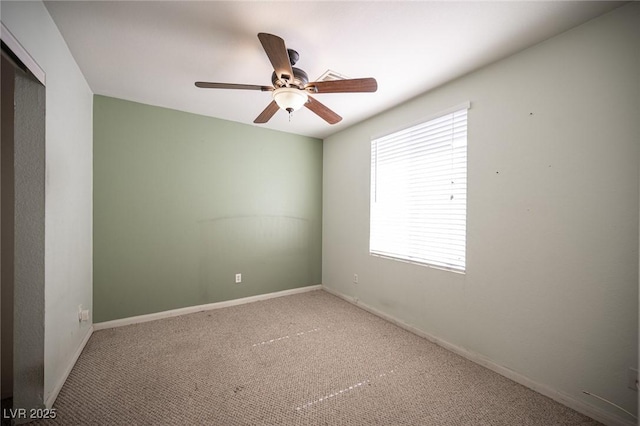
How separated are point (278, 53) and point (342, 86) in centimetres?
49

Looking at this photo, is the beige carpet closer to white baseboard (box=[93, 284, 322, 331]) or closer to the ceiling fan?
white baseboard (box=[93, 284, 322, 331])

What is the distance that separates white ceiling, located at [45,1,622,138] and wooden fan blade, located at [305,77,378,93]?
0.33 m

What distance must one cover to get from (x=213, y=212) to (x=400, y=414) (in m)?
2.83

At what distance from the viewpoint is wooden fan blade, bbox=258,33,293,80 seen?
133 cm

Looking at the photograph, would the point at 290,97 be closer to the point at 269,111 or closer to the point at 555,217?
the point at 269,111

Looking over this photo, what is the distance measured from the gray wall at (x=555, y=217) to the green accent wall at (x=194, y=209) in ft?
6.77

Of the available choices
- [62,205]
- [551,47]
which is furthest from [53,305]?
[551,47]

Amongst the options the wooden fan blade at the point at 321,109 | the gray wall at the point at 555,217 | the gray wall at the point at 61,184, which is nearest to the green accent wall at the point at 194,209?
the gray wall at the point at 61,184

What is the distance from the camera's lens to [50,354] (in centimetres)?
163

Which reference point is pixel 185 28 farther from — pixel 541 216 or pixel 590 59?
pixel 541 216

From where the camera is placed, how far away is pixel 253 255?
3586 mm

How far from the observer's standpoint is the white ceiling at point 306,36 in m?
1.51

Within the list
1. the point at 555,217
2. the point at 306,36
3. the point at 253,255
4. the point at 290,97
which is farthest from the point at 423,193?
the point at 253,255

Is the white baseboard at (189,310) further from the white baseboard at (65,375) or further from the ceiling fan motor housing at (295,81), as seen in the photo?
the ceiling fan motor housing at (295,81)
